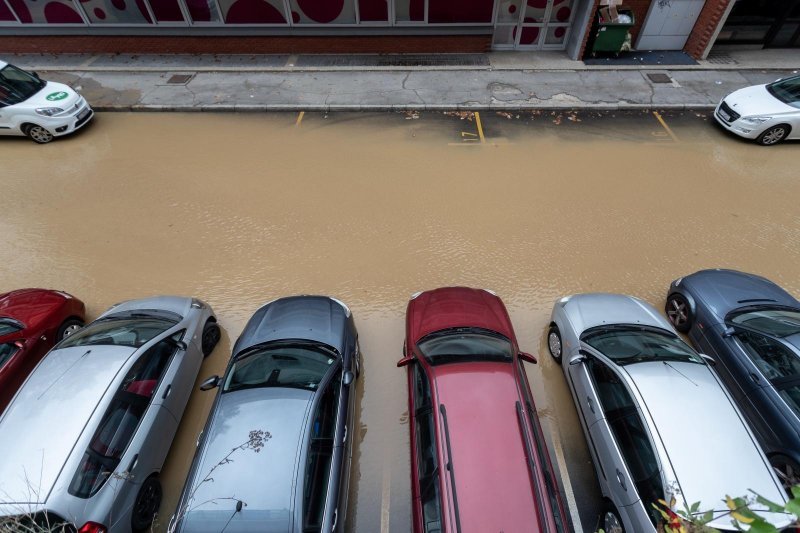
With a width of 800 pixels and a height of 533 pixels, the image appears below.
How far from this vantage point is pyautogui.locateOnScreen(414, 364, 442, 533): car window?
4.06 metres

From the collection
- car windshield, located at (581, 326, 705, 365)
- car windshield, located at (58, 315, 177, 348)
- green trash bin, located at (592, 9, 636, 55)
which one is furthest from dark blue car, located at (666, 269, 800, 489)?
green trash bin, located at (592, 9, 636, 55)

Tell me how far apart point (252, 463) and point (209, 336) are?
2735mm

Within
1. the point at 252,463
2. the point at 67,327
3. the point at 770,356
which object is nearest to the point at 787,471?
the point at 770,356

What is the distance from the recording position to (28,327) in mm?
5633

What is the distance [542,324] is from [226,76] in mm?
11834

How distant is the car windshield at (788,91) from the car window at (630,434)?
9616 mm

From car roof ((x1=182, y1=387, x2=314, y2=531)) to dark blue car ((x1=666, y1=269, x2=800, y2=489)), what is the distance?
17.3ft

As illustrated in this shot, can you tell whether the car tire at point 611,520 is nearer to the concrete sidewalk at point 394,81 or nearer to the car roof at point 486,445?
the car roof at point 486,445

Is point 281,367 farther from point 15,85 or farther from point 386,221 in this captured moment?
point 15,85

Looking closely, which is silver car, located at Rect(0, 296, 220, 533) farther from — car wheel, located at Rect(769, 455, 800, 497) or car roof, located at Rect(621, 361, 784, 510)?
car wheel, located at Rect(769, 455, 800, 497)

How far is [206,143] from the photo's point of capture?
10.4 m

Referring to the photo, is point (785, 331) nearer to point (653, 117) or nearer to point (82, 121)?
point (653, 117)

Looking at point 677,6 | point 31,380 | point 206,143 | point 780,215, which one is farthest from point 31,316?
point 677,6

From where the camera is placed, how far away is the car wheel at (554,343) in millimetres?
6090
